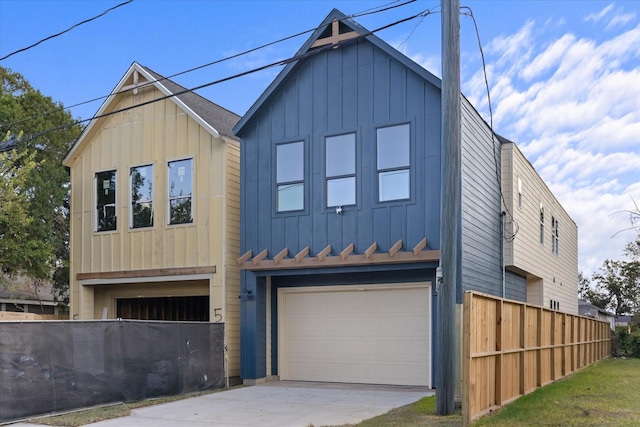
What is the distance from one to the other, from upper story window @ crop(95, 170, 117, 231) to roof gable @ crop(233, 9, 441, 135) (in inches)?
155

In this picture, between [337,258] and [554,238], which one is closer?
[337,258]

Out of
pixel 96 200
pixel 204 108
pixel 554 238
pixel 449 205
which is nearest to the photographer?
pixel 449 205

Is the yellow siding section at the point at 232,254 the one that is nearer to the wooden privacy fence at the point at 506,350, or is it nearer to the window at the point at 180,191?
the window at the point at 180,191

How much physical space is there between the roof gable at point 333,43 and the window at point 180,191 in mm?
1635

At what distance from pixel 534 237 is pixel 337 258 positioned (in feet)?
26.3

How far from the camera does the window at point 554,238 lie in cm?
2330

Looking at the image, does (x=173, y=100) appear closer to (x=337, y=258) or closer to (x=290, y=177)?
(x=290, y=177)

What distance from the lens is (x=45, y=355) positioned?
419 inches

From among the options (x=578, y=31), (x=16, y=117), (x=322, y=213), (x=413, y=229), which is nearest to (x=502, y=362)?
(x=413, y=229)

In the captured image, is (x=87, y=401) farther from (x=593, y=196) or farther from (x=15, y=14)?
(x=593, y=196)

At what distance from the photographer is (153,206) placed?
54.2 feet

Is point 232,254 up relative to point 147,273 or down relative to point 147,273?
up

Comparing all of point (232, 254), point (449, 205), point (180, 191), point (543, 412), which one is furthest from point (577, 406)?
point (180, 191)

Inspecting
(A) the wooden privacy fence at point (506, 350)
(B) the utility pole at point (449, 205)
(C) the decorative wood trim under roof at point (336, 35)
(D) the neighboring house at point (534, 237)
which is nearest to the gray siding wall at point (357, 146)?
(C) the decorative wood trim under roof at point (336, 35)
